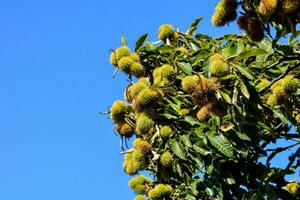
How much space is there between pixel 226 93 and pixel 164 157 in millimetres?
777

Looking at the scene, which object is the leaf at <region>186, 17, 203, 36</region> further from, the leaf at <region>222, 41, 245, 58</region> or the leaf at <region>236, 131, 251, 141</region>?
the leaf at <region>222, 41, 245, 58</region>

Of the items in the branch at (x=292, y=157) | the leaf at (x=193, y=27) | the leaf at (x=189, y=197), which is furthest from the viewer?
the leaf at (x=193, y=27)

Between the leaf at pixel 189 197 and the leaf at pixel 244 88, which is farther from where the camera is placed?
the leaf at pixel 189 197

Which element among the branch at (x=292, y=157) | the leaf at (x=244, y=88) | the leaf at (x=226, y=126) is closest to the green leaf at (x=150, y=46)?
the leaf at (x=226, y=126)

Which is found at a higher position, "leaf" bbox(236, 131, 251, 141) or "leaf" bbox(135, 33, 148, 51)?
"leaf" bbox(135, 33, 148, 51)

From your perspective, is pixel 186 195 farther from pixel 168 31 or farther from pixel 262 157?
pixel 168 31

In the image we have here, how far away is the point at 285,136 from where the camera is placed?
416 centimetres

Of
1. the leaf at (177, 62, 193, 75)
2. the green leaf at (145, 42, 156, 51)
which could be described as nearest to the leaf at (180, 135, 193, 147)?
the leaf at (177, 62, 193, 75)

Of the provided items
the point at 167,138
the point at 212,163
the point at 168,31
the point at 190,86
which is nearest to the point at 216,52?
the point at 190,86

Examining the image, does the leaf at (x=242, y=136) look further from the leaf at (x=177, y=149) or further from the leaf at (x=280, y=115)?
the leaf at (x=177, y=149)

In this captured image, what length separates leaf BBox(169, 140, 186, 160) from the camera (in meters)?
3.66

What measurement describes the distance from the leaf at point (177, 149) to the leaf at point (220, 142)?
0.19 metres

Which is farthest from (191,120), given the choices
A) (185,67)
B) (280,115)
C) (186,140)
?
(280,115)

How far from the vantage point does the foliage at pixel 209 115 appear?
10.1 ft
